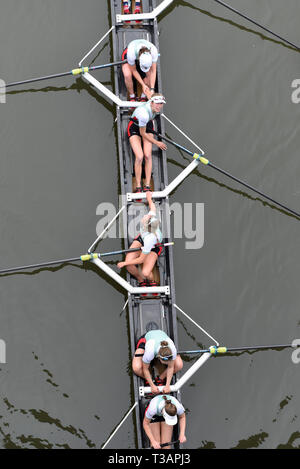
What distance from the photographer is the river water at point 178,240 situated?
8047 millimetres

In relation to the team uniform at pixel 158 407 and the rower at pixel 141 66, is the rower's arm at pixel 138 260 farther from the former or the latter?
the rower at pixel 141 66

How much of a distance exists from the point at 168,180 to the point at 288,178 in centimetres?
175

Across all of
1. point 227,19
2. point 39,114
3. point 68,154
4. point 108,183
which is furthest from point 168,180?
point 227,19

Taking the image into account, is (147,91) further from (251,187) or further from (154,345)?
(154,345)

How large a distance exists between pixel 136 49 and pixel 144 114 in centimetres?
93

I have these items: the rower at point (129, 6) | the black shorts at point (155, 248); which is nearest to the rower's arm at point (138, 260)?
the black shorts at point (155, 248)

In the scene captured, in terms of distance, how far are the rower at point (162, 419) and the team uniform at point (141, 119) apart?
11.3 feet

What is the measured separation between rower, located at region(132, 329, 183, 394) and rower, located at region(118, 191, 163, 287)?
73 cm

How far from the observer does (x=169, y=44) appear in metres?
9.20

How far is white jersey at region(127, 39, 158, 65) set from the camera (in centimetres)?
831

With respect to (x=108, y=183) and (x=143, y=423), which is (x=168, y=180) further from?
(x=143, y=423)

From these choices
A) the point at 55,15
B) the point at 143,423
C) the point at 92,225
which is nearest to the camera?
the point at 143,423

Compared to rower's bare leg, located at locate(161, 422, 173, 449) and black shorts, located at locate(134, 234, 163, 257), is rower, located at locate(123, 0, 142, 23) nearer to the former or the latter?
black shorts, located at locate(134, 234, 163, 257)

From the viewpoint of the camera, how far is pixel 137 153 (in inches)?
326
